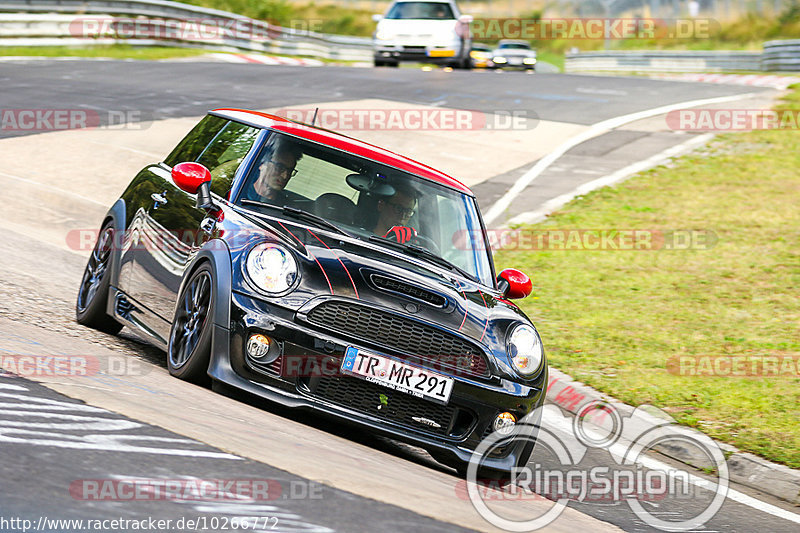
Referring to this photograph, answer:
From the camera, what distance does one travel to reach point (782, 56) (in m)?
30.8

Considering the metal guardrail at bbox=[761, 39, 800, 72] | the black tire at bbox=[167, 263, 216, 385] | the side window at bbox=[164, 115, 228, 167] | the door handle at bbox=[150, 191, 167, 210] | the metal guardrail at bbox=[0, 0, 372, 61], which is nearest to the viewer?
the black tire at bbox=[167, 263, 216, 385]

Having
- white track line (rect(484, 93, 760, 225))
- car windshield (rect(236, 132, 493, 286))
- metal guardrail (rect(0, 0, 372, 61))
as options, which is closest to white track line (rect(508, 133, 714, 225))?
white track line (rect(484, 93, 760, 225))

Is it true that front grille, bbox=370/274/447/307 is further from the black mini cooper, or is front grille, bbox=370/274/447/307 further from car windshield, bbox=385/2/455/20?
car windshield, bbox=385/2/455/20

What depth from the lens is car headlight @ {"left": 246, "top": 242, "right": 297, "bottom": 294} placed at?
5363 mm

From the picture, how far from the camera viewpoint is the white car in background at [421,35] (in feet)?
90.0

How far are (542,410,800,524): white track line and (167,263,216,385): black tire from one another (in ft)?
8.55

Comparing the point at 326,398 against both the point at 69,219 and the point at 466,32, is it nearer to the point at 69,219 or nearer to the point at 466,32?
the point at 69,219

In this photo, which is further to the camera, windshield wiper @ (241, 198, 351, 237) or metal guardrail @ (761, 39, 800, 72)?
metal guardrail @ (761, 39, 800, 72)

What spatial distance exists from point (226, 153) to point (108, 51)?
22.4 meters

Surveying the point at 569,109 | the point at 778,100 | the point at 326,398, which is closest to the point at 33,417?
the point at 326,398

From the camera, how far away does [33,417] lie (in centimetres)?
430

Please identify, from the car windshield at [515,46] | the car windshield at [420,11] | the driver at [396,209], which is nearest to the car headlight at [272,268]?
the driver at [396,209]

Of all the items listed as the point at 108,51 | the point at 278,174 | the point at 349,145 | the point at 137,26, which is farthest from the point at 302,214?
the point at 137,26

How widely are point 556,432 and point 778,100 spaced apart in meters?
16.4
